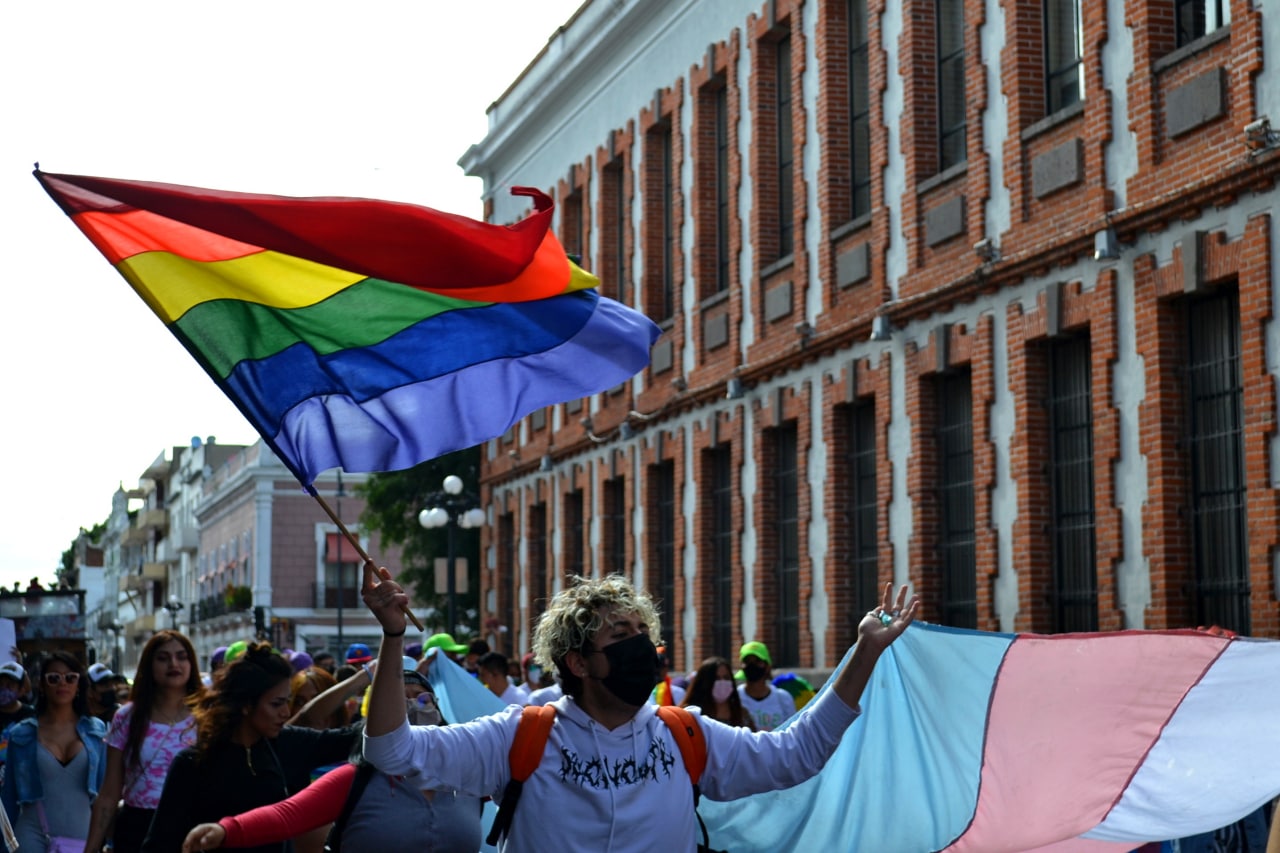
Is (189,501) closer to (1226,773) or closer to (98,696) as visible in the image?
(98,696)

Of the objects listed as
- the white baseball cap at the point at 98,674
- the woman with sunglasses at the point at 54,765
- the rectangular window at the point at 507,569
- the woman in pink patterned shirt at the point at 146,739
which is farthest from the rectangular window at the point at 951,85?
the rectangular window at the point at 507,569

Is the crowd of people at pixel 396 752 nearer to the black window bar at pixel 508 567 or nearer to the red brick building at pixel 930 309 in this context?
the red brick building at pixel 930 309

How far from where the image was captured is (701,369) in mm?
29047

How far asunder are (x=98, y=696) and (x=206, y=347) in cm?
866

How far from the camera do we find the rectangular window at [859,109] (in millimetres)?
24312

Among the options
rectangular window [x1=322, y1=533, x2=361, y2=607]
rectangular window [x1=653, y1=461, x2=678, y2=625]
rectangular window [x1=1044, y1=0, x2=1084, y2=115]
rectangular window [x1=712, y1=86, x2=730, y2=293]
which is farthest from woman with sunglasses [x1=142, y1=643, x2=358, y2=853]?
rectangular window [x1=322, y1=533, x2=361, y2=607]

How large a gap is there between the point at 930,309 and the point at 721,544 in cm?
795

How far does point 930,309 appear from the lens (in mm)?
21906

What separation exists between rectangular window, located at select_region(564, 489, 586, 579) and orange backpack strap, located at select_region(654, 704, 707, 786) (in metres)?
28.8

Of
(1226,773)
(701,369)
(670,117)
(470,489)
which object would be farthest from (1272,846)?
(470,489)

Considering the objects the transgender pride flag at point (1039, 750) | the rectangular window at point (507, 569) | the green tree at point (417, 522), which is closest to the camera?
the transgender pride flag at point (1039, 750)

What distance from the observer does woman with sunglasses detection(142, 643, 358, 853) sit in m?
8.00

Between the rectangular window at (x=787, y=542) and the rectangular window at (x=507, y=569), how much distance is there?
13.1m

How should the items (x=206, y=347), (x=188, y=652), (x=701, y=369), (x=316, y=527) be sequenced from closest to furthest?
(x=206, y=347) < (x=188, y=652) < (x=701, y=369) < (x=316, y=527)
